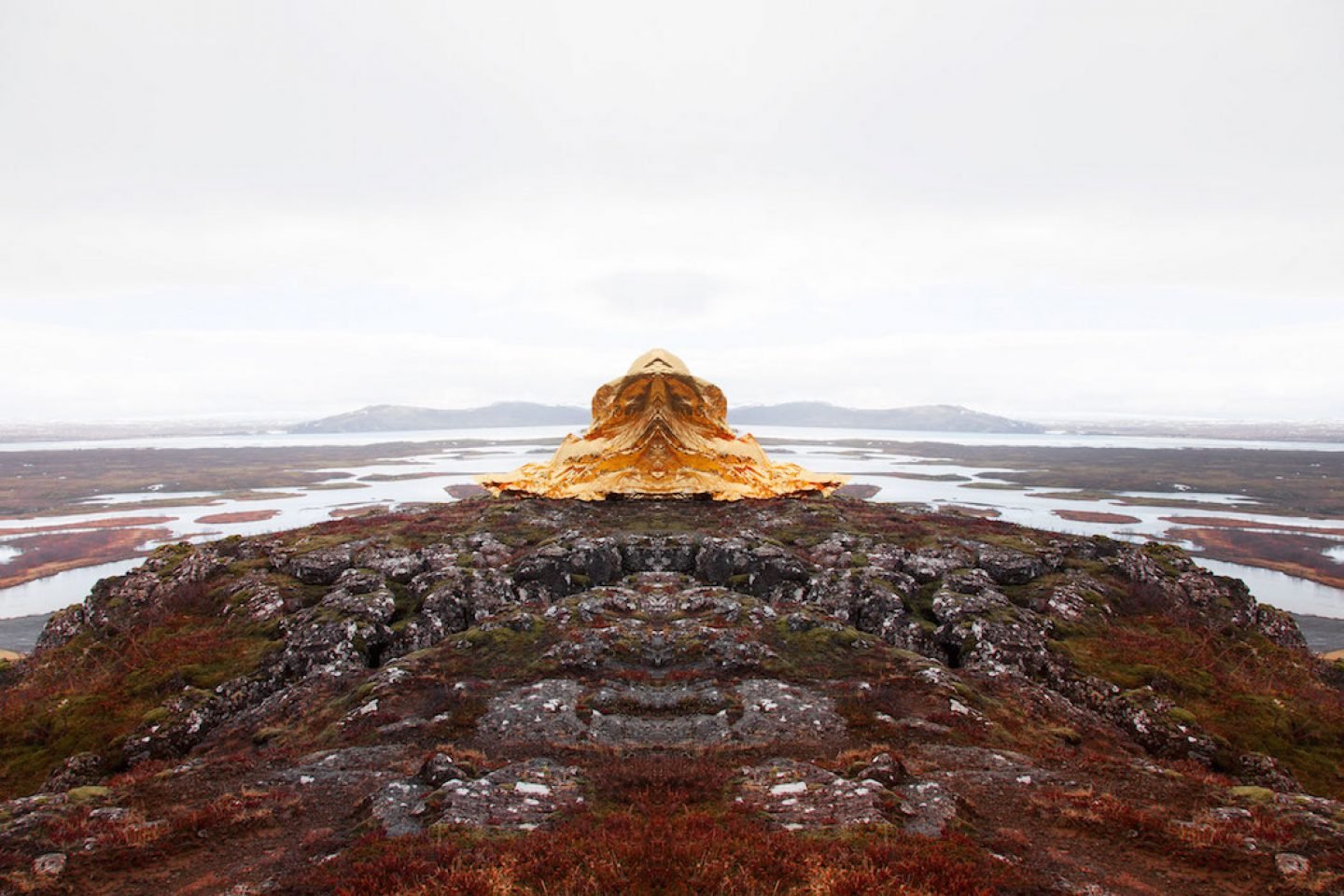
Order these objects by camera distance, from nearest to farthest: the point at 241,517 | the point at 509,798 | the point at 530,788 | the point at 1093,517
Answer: the point at 509,798 < the point at 530,788 < the point at 241,517 < the point at 1093,517

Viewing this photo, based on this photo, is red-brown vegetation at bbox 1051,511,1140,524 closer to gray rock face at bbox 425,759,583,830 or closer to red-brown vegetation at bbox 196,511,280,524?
gray rock face at bbox 425,759,583,830

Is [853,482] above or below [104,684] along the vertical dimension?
below

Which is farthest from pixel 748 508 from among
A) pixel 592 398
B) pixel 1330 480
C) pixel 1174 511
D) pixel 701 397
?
pixel 1330 480

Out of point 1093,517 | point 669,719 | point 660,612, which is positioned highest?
point 660,612

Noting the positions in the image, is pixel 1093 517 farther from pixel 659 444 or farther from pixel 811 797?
pixel 811 797

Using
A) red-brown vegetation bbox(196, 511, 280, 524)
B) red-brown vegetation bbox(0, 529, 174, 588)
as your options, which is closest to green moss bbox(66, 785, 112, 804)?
red-brown vegetation bbox(0, 529, 174, 588)

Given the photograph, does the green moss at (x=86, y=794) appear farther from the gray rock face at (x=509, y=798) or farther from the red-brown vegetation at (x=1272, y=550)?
the red-brown vegetation at (x=1272, y=550)

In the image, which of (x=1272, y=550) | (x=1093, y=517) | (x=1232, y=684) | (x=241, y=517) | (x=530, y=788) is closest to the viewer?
(x=530, y=788)

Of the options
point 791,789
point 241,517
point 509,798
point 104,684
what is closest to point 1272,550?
point 791,789
